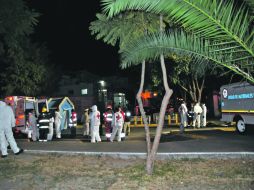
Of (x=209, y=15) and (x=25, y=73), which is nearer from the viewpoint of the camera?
(x=209, y=15)

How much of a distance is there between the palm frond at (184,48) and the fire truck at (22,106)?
15150mm

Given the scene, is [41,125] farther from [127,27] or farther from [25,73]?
[25,73]

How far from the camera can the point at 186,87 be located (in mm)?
38812

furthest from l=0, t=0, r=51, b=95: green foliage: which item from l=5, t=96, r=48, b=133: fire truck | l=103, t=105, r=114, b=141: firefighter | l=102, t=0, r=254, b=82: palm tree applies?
l=102, t=0, r=254, b=82: palm tree

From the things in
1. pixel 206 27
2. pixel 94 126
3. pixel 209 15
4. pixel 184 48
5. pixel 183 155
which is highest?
pixel 209 15

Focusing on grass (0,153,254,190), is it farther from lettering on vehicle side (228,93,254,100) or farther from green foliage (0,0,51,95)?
green foliage (0,0,51,95)

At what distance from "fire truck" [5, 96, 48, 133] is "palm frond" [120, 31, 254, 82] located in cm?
1515

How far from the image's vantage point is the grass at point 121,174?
7832mm

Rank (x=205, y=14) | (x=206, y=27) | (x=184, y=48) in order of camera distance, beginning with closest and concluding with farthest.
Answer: (x=205, y=14) < (x=206, y=27) < (x=184, y=48)

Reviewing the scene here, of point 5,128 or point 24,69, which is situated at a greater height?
point 24,69

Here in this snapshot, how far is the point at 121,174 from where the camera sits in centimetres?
884

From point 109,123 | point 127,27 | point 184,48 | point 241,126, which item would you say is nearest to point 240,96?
point 241,126

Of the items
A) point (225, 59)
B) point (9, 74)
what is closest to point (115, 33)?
point (225, 59)

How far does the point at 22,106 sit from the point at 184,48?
56.6 feet
